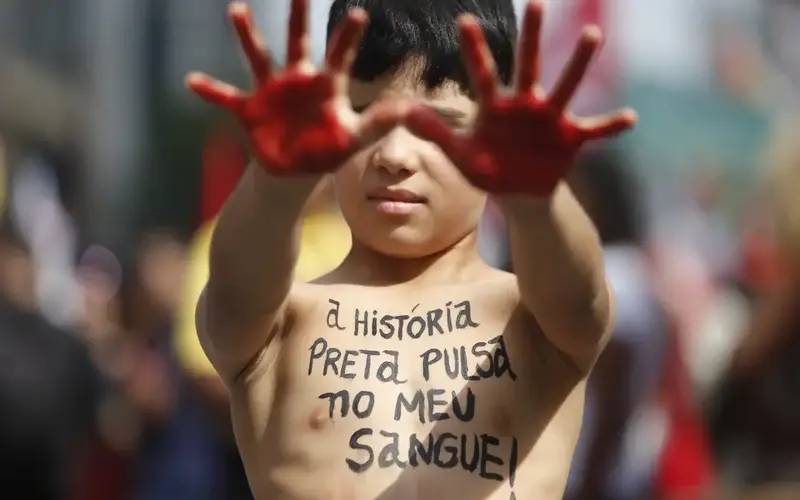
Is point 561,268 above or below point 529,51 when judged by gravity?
below

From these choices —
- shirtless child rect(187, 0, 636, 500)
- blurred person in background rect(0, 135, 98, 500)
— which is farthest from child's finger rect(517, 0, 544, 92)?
blurred person in background rect(0, 135, 98, 500)

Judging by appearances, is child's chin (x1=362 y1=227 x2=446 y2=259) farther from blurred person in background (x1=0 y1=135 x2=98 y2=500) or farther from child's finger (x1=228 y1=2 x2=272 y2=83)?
blurred person in background (x1=0 y1=135 x2=98 y2=500)

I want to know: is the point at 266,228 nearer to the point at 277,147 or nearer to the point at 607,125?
the point at 277,147

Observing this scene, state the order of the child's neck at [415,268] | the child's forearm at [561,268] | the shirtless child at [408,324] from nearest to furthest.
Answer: the child's forearm at [561,268], the shirtless child at [408,324], the child's neck at [415,268]

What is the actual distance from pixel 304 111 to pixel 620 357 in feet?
9.21

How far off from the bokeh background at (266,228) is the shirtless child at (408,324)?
0.23 metres

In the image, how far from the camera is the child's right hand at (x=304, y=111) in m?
2.45

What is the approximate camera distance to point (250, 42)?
98.8 inches

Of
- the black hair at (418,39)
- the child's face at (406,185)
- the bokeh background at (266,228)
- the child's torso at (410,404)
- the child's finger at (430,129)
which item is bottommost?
the bokeh background at (266,228)

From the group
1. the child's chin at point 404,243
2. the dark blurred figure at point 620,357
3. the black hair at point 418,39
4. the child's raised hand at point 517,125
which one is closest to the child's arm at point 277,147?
the child's raised hand at point 517,125

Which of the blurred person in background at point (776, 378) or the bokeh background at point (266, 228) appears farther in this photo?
the bokeh background at point (266, 228)

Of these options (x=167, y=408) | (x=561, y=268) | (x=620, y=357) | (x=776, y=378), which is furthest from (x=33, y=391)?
(x=561, y=268)

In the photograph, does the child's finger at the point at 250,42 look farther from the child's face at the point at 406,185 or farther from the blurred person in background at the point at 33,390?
the blurred person in background at the point at 33,390

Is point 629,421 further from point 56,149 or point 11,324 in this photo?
point 56,149
